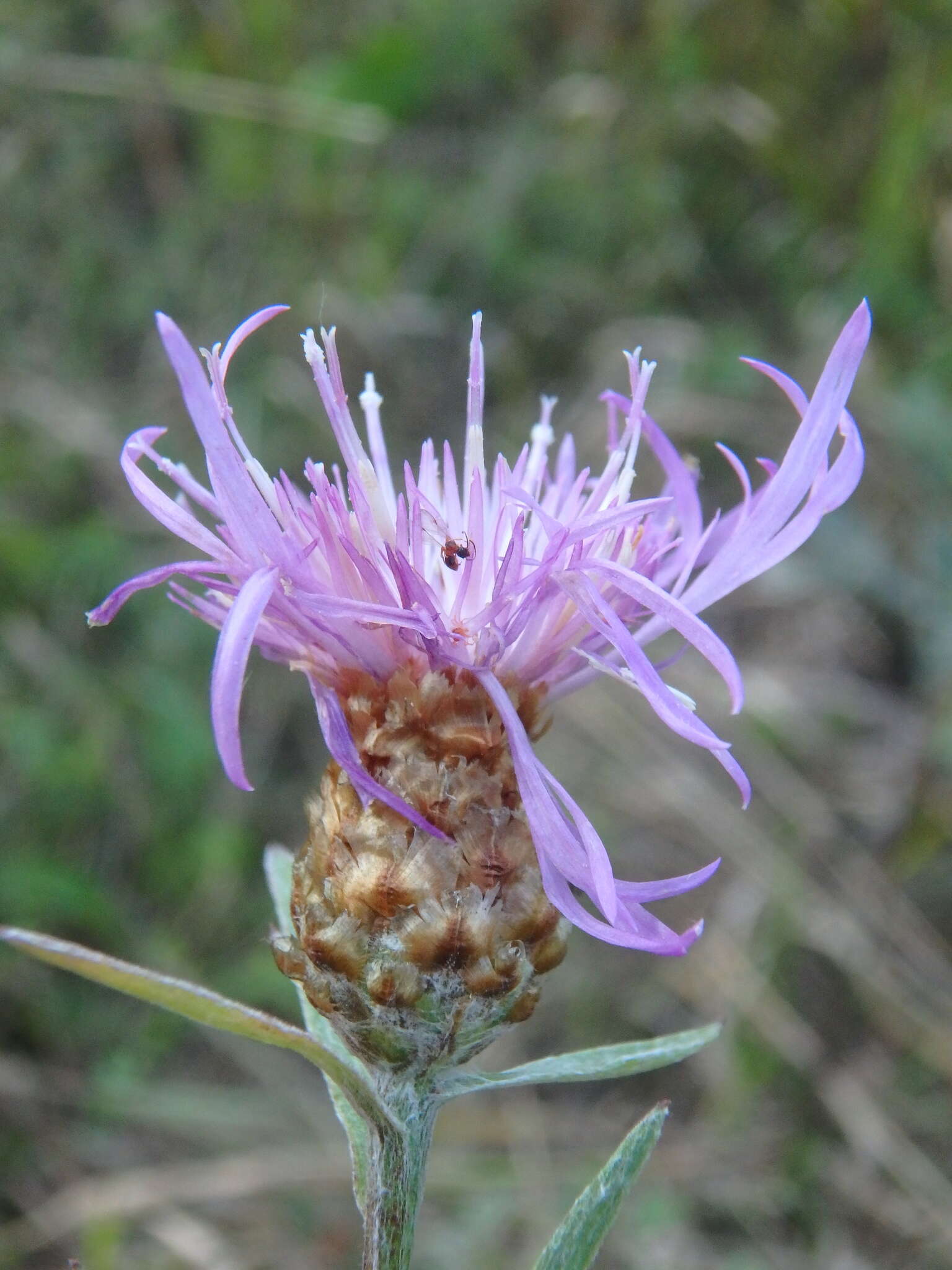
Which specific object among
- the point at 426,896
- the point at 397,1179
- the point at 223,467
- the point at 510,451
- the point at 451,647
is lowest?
the point at 510,451

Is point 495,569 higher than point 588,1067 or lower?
higher

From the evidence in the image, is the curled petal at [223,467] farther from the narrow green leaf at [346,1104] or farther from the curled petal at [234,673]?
the narrow green leaf at [346,1104]

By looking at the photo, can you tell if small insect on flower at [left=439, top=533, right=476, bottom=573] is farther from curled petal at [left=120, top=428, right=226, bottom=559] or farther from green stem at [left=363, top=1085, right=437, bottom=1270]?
green stem at [left=363, top=1085, right=437, bottom=1270]

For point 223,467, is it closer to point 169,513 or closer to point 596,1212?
point 169,513

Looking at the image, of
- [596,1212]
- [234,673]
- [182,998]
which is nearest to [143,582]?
[234,673]

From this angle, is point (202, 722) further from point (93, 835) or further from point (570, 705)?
point (570, 705)

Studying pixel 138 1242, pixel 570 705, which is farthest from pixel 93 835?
Answer: pixel 570 705
